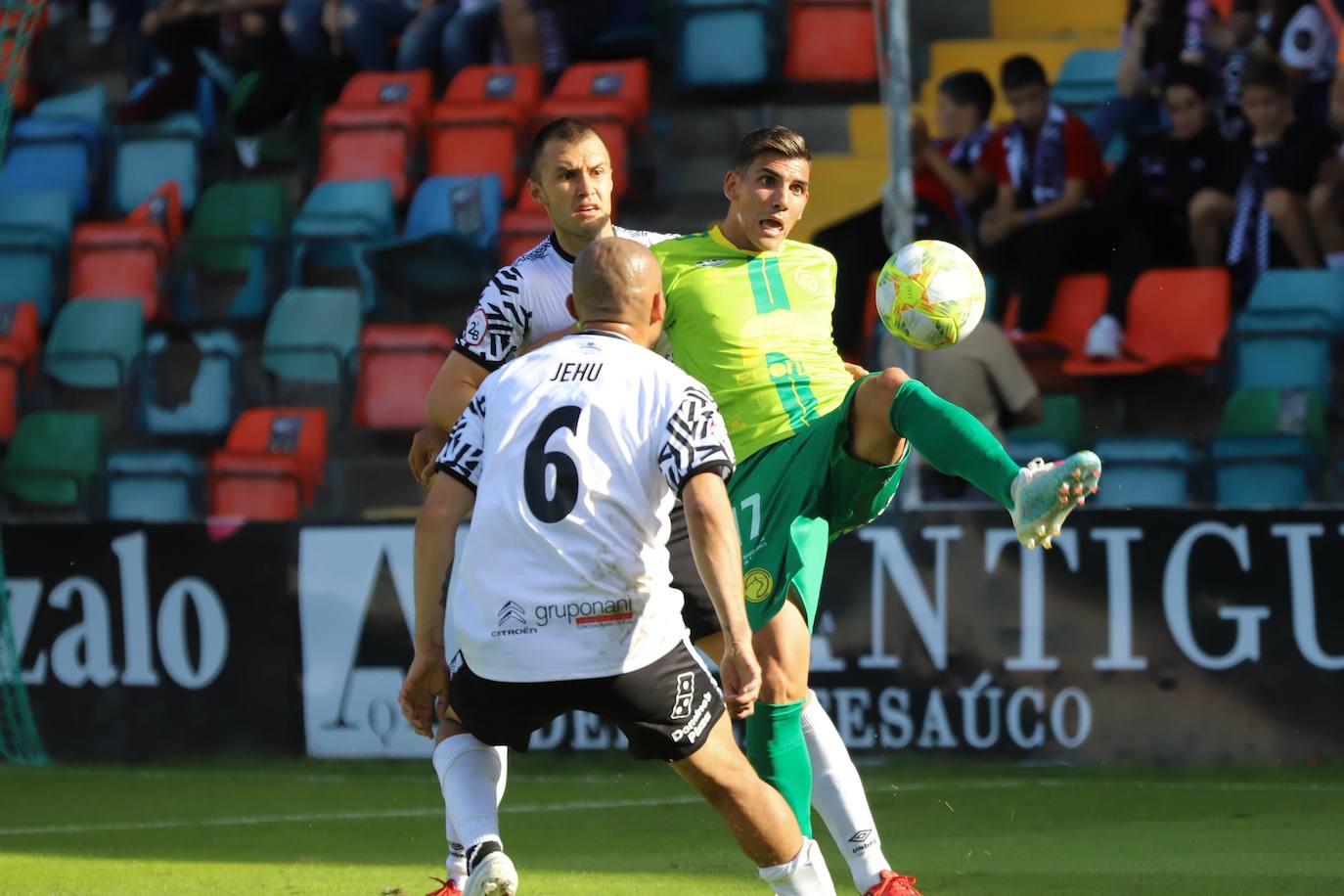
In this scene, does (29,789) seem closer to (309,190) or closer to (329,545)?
(329,545)

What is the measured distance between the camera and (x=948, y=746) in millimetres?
8344

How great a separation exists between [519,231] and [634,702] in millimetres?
7797

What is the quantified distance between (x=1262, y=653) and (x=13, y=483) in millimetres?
7356

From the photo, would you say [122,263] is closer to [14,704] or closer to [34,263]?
[34,263]

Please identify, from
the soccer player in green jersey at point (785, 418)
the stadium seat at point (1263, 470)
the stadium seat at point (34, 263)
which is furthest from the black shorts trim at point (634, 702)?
the stadium seat at point (34, 263)

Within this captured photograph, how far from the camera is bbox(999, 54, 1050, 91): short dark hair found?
1062 cm

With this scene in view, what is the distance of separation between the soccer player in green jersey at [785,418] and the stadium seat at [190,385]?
7.08m

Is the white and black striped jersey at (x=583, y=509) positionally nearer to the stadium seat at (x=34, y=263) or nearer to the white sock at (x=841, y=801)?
the white sock at (x=841, y=801)

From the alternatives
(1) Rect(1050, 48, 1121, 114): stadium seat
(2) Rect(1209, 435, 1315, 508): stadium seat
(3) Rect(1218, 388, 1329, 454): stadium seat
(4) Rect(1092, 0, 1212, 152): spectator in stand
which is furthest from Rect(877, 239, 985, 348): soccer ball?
(1) Rect(1050, 48, 1121, 114): stadium seat

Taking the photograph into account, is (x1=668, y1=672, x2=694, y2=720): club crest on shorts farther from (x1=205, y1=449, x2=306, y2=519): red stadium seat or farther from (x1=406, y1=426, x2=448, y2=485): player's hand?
(x1=205, y1=449, x2=306, y2=519): red stadium seat

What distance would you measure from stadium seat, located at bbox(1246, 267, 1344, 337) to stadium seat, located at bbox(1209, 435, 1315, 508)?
788 mm

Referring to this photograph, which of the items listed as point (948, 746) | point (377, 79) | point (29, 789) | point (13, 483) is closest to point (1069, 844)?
point (948, 746)

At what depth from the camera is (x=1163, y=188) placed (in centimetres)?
1030

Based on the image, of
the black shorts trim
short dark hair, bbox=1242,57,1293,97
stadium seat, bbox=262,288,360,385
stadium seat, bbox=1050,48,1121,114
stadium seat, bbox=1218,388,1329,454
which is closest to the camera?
the black shorts trim
